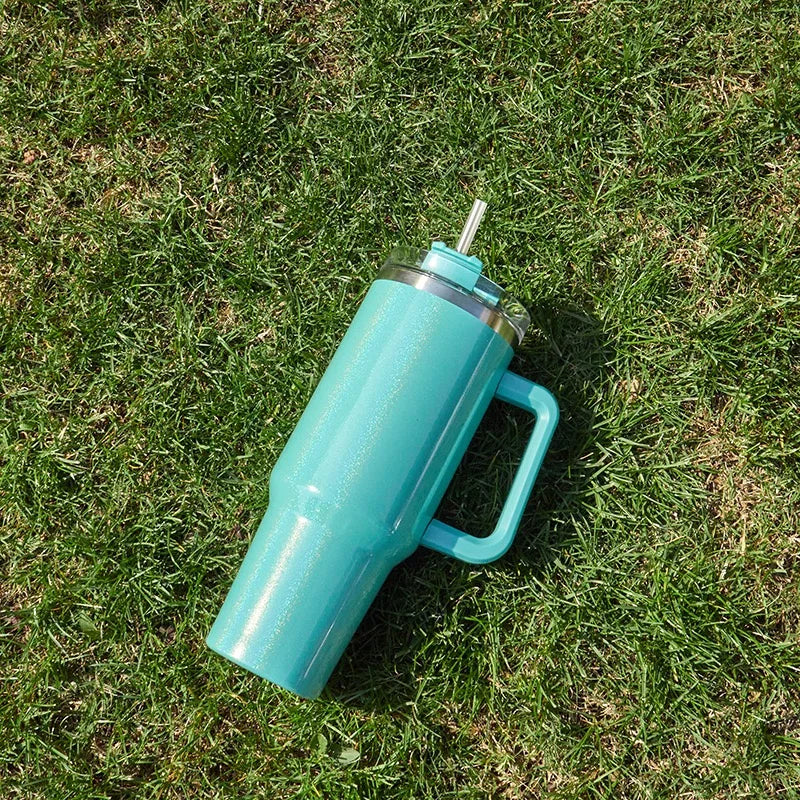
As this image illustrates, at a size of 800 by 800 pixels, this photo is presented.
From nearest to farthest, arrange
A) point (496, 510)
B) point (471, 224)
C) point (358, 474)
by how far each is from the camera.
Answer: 1. point (358, 474)
2. point (471, 224)
3. point (496, 510)

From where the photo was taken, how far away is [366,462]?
5.84ft

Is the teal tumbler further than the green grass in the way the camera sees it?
No

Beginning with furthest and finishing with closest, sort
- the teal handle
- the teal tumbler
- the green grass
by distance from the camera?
the green grass
the teal handle
the teal tumbler

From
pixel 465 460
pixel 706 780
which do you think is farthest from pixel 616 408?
pixel 706 780

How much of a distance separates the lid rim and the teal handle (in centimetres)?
14

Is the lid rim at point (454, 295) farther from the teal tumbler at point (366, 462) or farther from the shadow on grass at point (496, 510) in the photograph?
the shadow on grass at point (496, 510)

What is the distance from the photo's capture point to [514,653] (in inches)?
82.4

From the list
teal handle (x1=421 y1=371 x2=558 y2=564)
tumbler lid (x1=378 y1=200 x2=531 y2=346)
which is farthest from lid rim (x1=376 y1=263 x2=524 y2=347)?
teal handle (x1=421 y1=371 x2=558 y2=564)

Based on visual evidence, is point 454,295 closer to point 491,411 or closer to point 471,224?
point 471,224

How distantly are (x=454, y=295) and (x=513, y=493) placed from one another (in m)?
0.48

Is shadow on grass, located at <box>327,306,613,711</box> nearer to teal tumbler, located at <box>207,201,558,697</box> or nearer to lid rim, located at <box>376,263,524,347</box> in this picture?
teal tumbler, located at <box>207,201,558,697</box>

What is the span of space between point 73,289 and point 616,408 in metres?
1.42

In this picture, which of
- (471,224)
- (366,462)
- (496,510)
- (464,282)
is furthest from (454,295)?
(496,510)

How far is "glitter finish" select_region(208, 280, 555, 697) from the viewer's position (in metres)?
1.79
